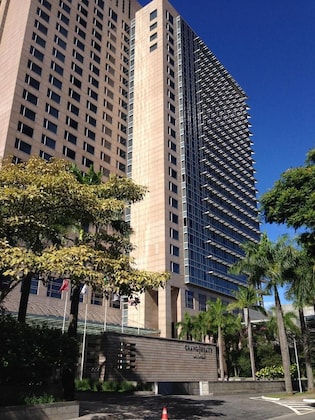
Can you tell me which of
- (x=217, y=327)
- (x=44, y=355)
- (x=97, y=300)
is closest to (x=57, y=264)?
(x=44, y=355)

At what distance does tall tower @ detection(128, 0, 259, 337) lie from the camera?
200 ft

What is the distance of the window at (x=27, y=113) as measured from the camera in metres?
54.1

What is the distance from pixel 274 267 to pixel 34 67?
47.4 m

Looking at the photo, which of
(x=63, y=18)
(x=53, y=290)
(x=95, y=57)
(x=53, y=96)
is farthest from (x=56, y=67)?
(x=53, y=290)

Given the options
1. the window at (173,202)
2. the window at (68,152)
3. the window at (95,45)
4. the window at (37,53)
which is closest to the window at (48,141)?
the window at (68,152)

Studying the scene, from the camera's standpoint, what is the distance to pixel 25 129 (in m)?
A: 53.6

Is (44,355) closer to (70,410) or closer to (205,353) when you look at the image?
(70,410)

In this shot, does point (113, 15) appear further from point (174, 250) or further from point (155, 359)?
point (155, 359)

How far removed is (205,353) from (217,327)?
912 cm

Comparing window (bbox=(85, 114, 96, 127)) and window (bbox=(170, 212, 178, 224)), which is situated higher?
window (bbox=(85, 114, 96, 127))

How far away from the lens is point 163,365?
112ft

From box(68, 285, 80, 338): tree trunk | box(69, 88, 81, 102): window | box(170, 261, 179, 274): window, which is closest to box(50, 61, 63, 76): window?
box(69, 88, 81, 102): window

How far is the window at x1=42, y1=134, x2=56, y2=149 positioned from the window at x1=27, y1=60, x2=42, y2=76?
10.9m

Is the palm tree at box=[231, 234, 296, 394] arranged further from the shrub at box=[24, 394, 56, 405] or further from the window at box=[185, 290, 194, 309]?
the window at box=[185, 290, 194, 309]
